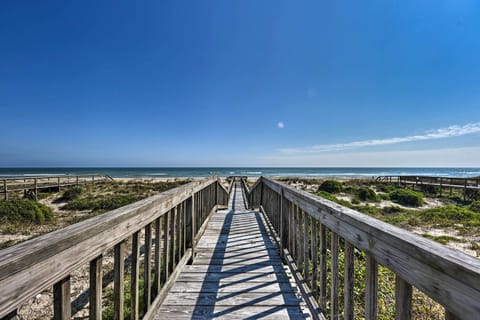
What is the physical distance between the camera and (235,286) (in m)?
2.49

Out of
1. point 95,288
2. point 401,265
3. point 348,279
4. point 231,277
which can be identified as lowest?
point 231,277

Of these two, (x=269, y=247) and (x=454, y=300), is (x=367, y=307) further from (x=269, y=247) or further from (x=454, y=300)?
(x=269, y=247)

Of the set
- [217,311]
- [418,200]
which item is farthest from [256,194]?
[418,200]

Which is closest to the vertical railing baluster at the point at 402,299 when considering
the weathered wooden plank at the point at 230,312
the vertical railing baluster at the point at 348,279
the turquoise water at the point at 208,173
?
the vertical railing baluster at the point at 348,279

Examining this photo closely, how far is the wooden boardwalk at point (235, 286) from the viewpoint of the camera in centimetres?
206

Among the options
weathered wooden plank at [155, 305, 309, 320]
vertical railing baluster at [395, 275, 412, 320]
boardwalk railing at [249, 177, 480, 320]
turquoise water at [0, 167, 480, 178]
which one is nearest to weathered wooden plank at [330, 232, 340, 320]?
boardwalk railing at [249, 177, 480, 320]

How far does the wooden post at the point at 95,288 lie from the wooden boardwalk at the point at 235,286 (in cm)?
97

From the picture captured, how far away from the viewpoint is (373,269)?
123cm

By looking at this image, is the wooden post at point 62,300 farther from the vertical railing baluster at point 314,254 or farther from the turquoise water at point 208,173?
the turquoise water at point 208,173

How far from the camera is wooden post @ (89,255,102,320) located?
3.80 ft

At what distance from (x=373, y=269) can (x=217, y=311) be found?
1.45 metres

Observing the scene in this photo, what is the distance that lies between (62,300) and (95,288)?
25 centimetres

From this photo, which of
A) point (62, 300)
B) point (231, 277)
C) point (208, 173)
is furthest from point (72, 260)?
point (208, 173)

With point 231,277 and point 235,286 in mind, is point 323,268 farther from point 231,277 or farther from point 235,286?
point 231,277
